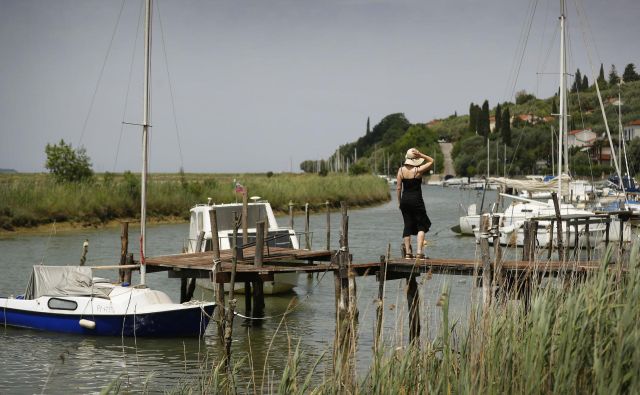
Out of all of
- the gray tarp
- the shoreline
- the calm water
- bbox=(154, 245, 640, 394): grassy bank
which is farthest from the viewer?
the shoreline

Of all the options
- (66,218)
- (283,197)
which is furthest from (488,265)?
(283,197)

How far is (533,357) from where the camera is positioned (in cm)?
877

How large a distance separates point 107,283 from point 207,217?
17.7ft

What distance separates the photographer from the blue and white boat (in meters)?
18.8

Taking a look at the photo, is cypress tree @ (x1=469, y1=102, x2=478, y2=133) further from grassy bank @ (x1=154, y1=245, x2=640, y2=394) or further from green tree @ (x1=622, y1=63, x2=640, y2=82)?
grassy bank @ (x1=154, y1=245, x2=640, y2=394)

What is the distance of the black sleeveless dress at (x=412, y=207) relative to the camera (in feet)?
55.5

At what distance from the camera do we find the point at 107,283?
67.4 feet

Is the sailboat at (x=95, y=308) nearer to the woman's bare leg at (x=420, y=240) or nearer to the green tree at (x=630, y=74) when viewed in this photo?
the woman's bare leg at (x=420, y=240)

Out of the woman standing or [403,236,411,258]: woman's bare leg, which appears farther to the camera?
[403,236,411,258]: woman's bare leg

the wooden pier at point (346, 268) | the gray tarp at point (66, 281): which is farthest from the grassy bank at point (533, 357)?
the gray tarp at point (66, 281)

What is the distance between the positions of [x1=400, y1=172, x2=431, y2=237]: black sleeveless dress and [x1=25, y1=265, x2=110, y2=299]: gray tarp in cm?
672

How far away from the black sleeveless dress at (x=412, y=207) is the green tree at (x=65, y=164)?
1687 inches

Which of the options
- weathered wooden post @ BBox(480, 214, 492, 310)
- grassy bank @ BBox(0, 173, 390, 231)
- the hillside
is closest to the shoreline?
grassy bank @ BBox(0, 173, 390, 231)

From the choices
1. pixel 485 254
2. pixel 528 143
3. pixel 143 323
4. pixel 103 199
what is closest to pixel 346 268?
pixel 485 254
